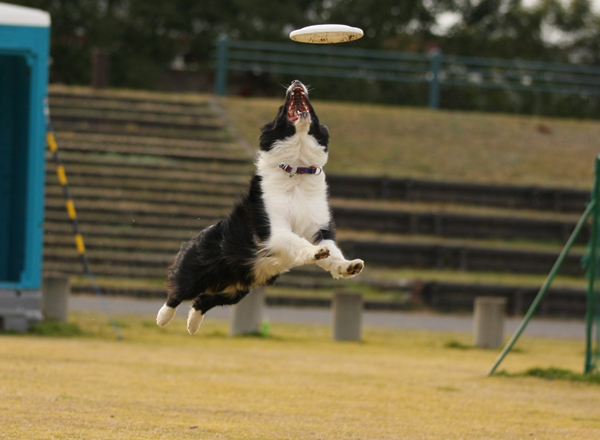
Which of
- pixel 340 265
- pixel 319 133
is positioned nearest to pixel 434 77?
pixel 319 133

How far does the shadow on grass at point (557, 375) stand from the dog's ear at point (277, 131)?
6079 mm

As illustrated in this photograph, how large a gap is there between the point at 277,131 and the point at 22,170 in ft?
27.3

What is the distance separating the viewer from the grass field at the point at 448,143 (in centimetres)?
2136

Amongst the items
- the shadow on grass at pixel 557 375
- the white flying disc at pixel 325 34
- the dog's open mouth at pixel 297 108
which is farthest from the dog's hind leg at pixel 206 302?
the shadow on grass at pixel 557 375

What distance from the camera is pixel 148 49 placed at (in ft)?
112

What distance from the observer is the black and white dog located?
5.58 metres

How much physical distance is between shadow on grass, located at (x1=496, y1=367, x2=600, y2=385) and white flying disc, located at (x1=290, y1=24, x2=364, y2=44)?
620 centimetres

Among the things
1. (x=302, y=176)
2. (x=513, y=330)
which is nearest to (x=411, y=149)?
(x=513, y=330)

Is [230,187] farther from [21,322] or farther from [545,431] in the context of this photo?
[545,431]

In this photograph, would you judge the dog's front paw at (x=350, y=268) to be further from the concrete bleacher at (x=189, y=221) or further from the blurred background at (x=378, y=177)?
the concrete bleacher at (x=189, y=221)

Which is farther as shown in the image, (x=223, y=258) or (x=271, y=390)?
(x=271, y=390)

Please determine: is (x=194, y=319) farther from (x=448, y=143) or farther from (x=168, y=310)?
(x=448, y=143)

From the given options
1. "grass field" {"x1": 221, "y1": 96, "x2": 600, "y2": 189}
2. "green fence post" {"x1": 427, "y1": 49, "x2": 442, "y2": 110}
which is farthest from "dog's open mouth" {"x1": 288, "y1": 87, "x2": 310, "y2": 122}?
"green fence post" {"x1": 427, "y1": 49, "x2": 442, "y2": 110}

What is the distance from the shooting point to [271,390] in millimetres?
9266
